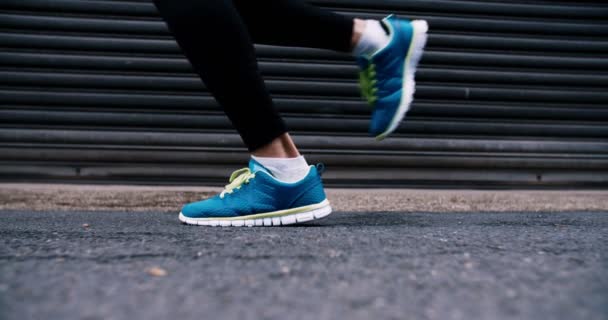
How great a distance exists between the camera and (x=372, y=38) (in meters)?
1.39

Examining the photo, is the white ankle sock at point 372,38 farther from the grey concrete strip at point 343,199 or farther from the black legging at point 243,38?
the grey concrete strip at point 343,199

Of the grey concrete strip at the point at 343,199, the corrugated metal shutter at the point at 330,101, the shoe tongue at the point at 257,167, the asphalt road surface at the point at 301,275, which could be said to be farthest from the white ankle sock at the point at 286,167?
the corrugated metal shutter at the point at 330,101

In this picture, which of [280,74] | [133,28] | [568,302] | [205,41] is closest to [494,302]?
[568,302]

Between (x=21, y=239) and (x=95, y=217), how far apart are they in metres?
0.74

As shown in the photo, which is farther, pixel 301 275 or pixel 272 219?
pixel 272 219

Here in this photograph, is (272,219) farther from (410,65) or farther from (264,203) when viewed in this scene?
(410,65)

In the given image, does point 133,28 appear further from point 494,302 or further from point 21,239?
point 494,302

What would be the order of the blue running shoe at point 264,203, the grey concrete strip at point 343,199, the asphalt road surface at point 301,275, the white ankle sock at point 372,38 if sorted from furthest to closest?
the grey concrete strip at point 343,199
the blue running shoe at point 264,203
the white ankle sock at point 372,38
the asphalt road surface at point 301,275

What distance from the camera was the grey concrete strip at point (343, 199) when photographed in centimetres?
243

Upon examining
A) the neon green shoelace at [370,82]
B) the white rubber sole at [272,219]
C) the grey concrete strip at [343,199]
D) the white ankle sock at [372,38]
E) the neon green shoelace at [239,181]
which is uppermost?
the white ankle sock at [372,38]

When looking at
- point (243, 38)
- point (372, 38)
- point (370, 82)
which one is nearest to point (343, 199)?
point (370, 82)

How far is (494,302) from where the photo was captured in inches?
28.2

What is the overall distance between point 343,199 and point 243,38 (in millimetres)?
1336

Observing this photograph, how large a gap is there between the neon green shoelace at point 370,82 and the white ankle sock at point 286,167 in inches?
10.7
